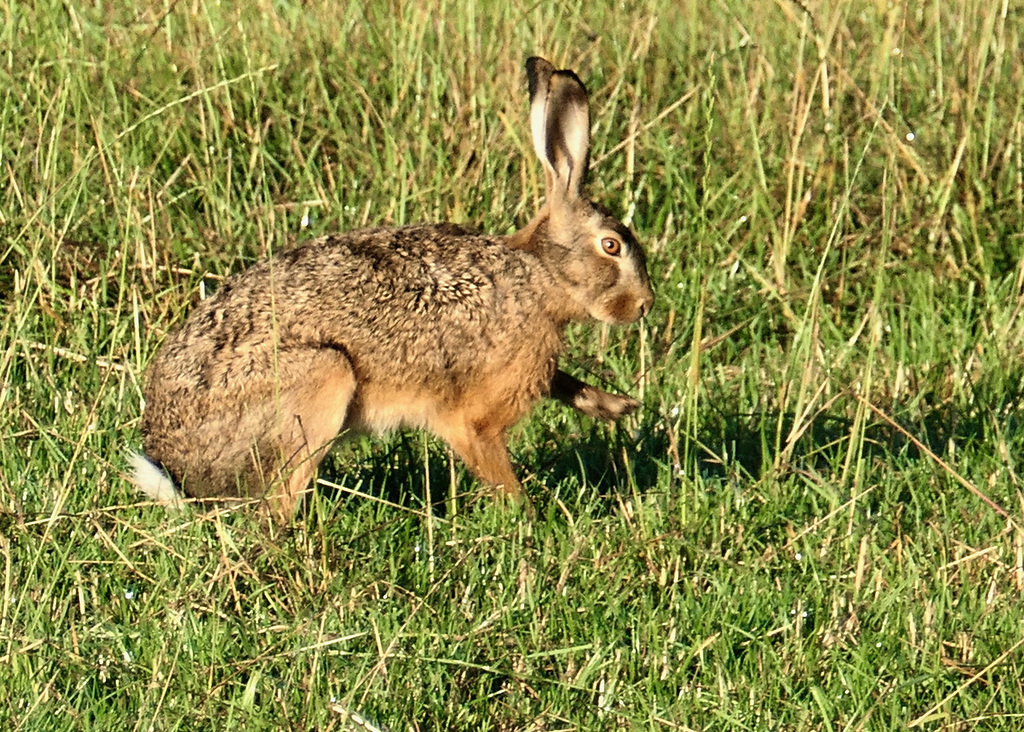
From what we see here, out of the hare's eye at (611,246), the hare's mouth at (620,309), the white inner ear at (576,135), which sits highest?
the white inner ear at (576,135)

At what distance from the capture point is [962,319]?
18.7 feet

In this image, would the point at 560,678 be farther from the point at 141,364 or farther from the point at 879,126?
the point at 879,126

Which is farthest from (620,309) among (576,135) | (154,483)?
(154,483)

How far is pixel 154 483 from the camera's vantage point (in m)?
4.18

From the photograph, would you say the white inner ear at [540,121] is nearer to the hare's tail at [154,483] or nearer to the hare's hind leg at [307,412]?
the hare's hind leg at [307,412]

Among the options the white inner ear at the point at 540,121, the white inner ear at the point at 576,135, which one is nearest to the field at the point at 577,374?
the white inner ear at the point at 576,135

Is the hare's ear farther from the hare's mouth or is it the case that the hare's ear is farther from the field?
the field

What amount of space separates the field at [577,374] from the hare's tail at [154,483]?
0.05 m

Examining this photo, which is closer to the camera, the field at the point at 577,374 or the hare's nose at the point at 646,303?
the field at the point at 577,374

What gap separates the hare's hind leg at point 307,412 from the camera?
13.7ft

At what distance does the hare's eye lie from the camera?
191 inches

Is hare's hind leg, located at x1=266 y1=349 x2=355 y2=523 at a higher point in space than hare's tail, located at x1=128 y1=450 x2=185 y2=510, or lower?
higher

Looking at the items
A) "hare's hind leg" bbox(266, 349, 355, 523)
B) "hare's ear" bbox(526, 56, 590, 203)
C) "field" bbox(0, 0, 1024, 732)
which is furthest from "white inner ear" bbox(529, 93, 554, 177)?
"hare's hind leg" bbox(266, 349, 355, 523)

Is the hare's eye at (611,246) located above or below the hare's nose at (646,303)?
above
